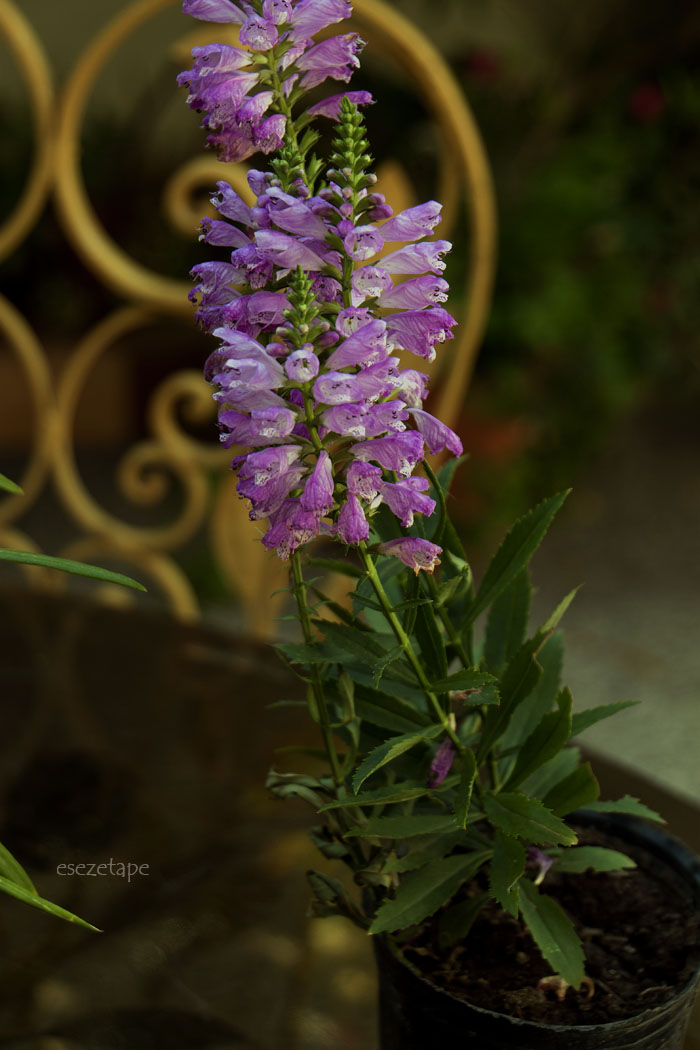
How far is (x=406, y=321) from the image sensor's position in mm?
443

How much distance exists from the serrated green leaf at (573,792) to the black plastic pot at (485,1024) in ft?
0.26

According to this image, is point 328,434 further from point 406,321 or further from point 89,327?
point 89,327

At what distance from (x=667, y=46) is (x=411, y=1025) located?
4039mm

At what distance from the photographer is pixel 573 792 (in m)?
0.51

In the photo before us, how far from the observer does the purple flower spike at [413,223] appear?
0.45 metres

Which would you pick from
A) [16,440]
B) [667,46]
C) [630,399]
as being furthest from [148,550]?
[667,46]

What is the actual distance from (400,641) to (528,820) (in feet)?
0.29

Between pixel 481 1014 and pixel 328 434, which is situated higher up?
pixel 328 434

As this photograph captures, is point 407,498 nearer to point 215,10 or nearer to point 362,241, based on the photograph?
A: point 362,241

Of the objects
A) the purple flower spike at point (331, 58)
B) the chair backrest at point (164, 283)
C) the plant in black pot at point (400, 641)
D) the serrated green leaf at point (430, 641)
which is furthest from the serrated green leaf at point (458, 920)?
the chair backrest at point (164, 283)

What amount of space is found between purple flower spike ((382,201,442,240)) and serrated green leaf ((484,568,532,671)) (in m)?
0.17

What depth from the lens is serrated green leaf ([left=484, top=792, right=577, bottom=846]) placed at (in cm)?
46

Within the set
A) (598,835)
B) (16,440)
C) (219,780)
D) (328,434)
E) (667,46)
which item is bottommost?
(16,440)

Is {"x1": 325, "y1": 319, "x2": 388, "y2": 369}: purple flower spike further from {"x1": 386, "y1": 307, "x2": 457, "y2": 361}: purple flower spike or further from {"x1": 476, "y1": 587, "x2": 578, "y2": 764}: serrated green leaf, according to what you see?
{"x1": 476, "y1": 587, "x2": 578, "y2": 764}: serrated green leaf
